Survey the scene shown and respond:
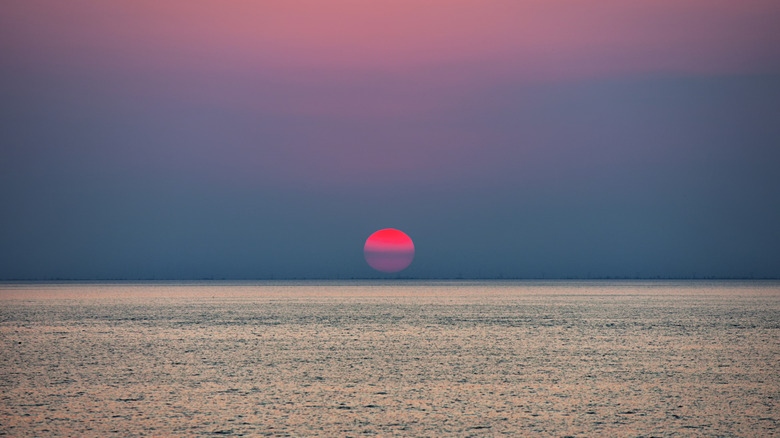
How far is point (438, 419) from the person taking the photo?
533 inches

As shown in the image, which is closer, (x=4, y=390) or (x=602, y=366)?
(x=4, y=390)

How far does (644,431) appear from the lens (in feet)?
41.2

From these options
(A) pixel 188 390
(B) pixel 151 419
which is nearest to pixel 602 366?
(A) pixel 188 390

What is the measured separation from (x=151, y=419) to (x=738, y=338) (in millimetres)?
23401

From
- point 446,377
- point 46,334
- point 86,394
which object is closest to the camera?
point 86,394

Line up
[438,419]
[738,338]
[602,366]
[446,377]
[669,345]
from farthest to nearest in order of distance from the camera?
1. [738,338]
2. [669,345]
3. [602,366]
4. [446,377]
5. [438,419]

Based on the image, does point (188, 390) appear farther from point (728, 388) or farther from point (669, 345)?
point (669, 345)

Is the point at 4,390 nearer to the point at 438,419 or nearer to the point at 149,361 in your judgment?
the point at 149,361

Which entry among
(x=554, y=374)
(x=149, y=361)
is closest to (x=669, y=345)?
(x=554, y=374)

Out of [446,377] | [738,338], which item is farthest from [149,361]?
[738,338]

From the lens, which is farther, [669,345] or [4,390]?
[669,345]

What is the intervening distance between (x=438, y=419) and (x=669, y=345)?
16081mm

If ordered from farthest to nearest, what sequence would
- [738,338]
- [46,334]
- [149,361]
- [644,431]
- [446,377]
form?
[46,334], [738,338], [149,361], [446,377], [644,431]

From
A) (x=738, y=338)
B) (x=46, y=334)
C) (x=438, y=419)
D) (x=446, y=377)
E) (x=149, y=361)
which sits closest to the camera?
(x=438, y=419)
